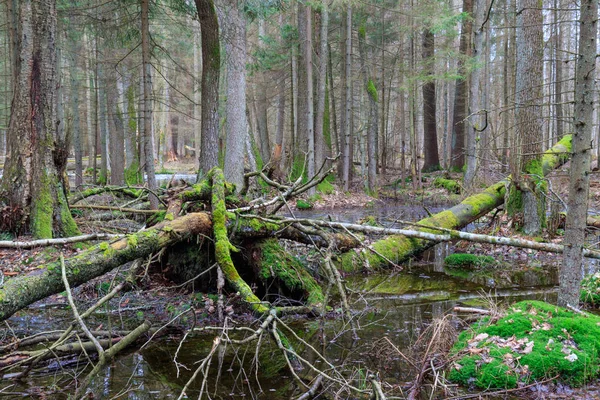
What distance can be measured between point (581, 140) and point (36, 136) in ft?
25.7

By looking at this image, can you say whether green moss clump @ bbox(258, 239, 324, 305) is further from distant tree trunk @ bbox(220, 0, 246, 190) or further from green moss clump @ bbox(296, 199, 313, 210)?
green moss clump @ bbox(296, 199, 313, 210)

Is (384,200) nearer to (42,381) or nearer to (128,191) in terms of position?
(128,191)

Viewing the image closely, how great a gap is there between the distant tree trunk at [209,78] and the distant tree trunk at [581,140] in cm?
817

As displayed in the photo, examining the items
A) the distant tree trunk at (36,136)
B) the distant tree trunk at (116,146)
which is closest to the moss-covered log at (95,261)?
the distant tree trunk at (36,136)

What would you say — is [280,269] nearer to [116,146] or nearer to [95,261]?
[95,261]

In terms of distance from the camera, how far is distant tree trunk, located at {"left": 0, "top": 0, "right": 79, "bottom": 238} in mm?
7543

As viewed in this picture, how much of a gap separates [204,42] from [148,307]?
695cm

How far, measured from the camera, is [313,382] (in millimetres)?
3898

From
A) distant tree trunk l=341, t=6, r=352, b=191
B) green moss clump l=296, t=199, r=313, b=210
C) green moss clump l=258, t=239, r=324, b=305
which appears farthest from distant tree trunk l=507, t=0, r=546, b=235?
distant tree trunk l=341, t=6, r=352, b=191

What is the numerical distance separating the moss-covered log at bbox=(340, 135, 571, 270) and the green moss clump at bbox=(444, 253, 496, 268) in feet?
2.01

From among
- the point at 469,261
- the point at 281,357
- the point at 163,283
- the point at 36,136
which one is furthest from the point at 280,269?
the point at 36,136

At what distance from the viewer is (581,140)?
4.22 metres

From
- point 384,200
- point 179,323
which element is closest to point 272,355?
point 179,323

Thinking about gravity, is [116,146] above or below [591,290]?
above
